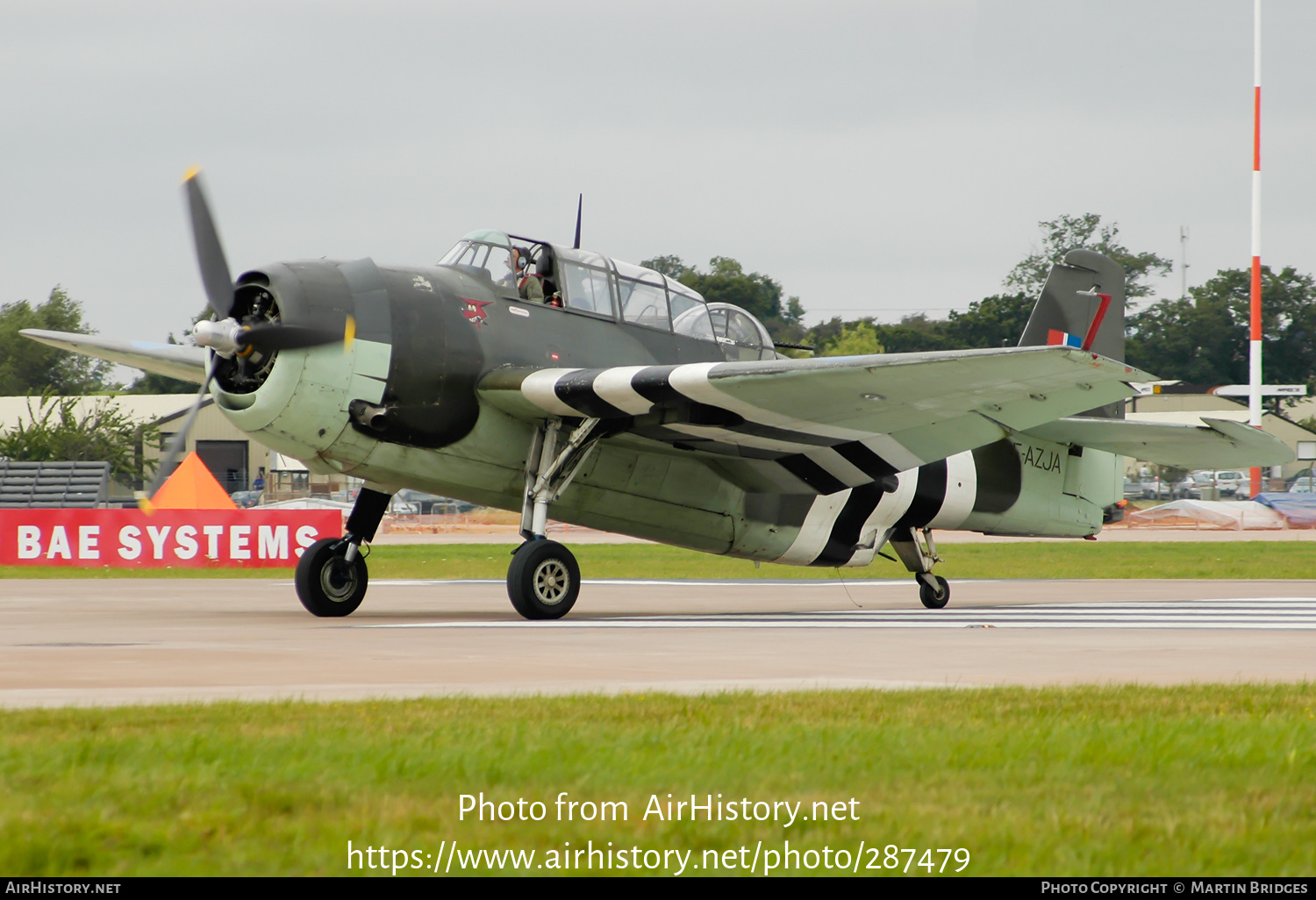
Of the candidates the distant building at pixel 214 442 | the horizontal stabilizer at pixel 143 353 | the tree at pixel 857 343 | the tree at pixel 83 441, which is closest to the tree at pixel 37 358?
the distant building at pixel 214 442

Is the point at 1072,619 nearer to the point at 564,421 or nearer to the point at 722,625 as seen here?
the point at 722,625

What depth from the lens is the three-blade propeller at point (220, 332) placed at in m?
13.0

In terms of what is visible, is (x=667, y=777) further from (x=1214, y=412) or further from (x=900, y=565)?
(x=1214, y=412)

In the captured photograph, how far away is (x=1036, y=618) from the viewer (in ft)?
49.6

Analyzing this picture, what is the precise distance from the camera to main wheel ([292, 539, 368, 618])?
586 inches

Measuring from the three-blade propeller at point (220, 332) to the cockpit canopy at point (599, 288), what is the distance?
6.74 ft

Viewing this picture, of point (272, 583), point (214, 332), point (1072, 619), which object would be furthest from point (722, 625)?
point (272, 583)

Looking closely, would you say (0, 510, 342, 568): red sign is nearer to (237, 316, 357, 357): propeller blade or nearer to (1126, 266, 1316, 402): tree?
(237, 316, 357, 357): propeller blade

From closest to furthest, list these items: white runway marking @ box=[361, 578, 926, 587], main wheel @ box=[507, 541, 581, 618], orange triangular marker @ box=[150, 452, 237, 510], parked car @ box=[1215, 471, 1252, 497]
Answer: main wheel @ box=[507, 541, 581, 618]
white runway marking @ box=[361, 578, 926, 587]
orange triangular marker @ box=[150, 452, 237, 510]
parked car @ box=[1215, 471, 1252, 497]

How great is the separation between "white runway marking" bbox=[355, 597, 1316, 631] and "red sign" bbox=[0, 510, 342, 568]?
578 inches

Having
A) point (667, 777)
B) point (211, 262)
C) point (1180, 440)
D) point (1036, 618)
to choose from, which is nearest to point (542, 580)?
point (211, 262)

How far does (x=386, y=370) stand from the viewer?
44.8 feet

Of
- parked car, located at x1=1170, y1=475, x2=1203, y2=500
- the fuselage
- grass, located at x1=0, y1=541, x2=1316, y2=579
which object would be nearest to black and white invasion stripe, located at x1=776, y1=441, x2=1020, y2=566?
the fuselage

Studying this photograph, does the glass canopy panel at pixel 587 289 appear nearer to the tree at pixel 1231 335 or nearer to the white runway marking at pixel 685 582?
the white runway marking at pixel 685 582
